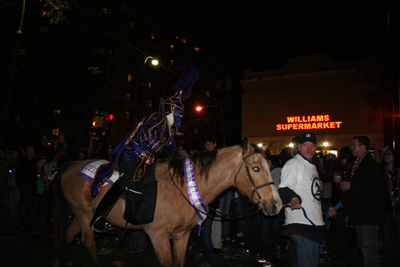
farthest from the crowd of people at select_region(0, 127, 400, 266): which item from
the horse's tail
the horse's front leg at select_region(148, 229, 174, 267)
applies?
the horse's tail

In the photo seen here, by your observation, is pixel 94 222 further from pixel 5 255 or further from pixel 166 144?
pixel 5 255

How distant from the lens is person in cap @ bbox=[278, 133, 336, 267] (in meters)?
3.46

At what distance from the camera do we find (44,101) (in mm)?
26891

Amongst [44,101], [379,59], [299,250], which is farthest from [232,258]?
[44,101]

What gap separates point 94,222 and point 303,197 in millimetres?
3006

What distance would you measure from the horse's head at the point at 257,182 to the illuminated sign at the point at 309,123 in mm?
23209

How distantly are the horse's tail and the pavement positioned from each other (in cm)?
60

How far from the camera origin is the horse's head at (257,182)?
11.2 ft

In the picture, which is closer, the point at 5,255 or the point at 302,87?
the point at 5,255

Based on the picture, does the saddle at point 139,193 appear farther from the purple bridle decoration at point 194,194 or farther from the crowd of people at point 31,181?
the crowd of people at point 31,181

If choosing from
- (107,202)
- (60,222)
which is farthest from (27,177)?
(107,202)

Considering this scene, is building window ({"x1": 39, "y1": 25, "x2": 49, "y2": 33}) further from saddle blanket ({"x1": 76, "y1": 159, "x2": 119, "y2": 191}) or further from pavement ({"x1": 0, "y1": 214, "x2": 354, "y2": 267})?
saddle blanket ({"x1": 76, "y1": 159, "x2": 119, "y2": 191})

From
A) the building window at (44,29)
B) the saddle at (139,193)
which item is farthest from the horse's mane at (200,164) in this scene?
the building window at (44,29)

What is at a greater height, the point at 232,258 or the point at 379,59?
the point at 379,59
